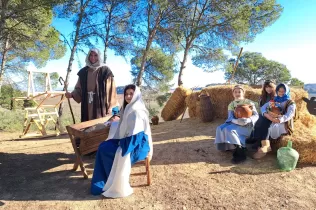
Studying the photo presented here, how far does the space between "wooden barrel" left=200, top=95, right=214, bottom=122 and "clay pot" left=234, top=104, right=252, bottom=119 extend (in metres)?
3.27

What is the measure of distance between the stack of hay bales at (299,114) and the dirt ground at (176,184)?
0.31 meters

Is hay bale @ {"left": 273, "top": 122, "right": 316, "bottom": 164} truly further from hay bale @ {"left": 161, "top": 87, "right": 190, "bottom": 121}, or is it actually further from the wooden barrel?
hay bale @ {"left": 161, "top": 87, "right": 190, "bottom": 121}

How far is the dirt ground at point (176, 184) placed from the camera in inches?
122

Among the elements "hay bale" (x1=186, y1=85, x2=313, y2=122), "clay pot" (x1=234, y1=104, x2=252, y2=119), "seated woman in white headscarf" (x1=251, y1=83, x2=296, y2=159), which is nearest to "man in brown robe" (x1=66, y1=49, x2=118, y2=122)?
"clay pot" (x1=234, y1=104, x2=252, y2=119)

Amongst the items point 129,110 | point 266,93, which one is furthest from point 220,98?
point 129,110

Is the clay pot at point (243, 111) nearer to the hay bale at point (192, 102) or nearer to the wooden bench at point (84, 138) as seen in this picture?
the wooden bench at point (84, 138)

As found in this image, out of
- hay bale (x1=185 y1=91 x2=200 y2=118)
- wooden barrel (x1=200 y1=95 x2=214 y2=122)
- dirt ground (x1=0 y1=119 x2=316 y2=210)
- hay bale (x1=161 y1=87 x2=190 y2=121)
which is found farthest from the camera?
hay bale (x1=161 y1=87 x2=190 y2=121)

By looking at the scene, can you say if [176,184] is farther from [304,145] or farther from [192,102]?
[192,102]

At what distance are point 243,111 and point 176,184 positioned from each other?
1.92 meters

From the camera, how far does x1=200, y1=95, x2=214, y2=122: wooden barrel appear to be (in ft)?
26.2

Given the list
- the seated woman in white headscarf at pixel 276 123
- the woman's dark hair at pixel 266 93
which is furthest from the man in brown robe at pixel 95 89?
the woman's dark hair at pixel 266 93

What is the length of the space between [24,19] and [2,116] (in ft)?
15.3

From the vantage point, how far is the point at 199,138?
6.08 m

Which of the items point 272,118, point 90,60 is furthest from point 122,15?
point 272,118
